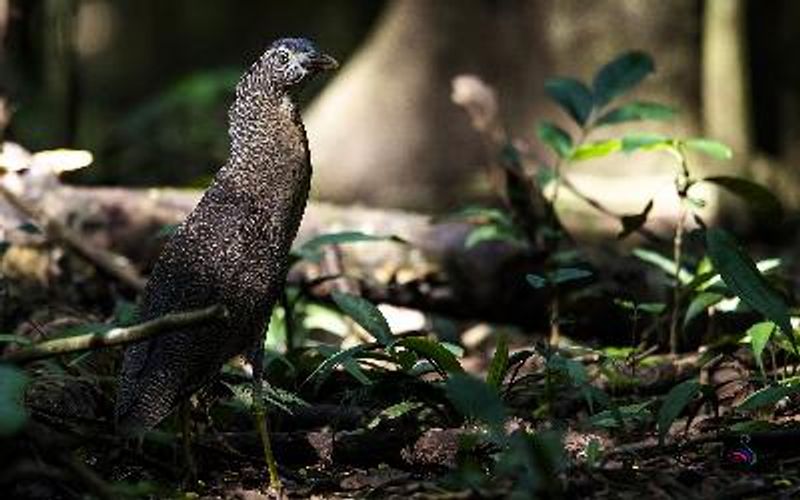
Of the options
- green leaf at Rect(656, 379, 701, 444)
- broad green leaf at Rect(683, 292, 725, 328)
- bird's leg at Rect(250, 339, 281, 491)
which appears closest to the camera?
green leaf at Rect(656, 379, 701, 444)

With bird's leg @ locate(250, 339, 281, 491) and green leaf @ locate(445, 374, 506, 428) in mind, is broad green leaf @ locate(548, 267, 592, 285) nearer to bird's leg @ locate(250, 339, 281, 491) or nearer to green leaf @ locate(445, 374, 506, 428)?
bird's leg @ locate(250, 339, 281, 491)

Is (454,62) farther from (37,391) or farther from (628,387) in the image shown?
(37,391)

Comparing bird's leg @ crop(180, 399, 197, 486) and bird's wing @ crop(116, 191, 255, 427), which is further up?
bird's wing @ crop(116, 191, 255, 427)

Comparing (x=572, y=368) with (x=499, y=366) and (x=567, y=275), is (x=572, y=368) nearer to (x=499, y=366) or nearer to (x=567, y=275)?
(x=499, y=366)

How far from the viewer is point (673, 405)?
318cm

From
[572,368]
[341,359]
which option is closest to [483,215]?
[341,359]

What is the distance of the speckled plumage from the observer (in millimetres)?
3303

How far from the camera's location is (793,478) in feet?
10.1

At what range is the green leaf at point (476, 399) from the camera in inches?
108


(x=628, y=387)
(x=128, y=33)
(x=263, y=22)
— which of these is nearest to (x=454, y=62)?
(x=628, y=387)

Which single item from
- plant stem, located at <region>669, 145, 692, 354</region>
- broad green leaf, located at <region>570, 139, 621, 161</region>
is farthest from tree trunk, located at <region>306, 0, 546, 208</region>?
plant stem, located at <region>669, 145, 692, 354</region>

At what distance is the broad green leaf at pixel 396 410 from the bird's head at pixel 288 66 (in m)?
0.91

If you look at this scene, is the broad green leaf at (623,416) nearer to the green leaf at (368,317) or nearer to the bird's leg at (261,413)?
the green leaf at (368,317)

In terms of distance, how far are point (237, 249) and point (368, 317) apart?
66 cm
